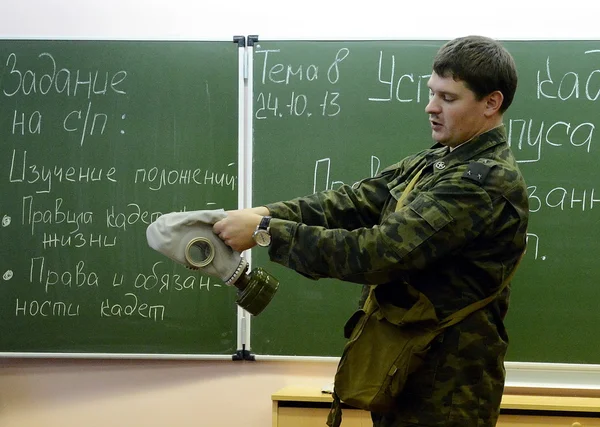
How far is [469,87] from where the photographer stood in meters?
1.81

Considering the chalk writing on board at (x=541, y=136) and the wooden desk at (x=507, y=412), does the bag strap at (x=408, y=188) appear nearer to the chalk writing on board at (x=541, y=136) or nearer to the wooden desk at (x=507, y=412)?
the wooden desk at (x=507, y=412)

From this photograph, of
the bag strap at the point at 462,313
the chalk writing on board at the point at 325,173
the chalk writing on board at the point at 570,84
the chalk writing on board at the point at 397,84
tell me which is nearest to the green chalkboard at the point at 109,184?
the chalk writing on board at the point at 325,173

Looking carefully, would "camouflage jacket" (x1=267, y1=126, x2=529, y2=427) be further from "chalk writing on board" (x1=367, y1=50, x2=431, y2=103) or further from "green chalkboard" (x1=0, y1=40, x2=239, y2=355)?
"green chalkboard" (x1=0, y1=40, x2=239, y2=355)

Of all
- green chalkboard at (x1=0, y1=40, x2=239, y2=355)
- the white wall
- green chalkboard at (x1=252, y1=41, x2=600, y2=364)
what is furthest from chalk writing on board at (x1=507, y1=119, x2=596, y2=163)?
green chalkboard at (x1=0, y1=40, x2=239, y2=355)

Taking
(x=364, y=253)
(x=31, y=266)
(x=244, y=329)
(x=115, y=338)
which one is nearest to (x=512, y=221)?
(x=364, y=253)

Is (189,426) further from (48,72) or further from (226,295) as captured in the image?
(48,72)

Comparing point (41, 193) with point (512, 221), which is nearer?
point (512, 221)

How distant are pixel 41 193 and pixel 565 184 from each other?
7.41 feet

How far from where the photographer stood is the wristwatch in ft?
5.75

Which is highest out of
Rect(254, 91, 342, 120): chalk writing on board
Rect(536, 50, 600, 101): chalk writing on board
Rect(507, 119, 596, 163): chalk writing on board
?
Rect(536, 50, 600, 101): chalk writing on board

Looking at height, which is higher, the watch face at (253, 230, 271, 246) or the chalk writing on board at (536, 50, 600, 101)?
the chalk writing on board at (536, 50, 600, 101)

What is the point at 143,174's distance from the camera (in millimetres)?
3332

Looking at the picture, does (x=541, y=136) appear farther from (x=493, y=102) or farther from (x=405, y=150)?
(x=493, y=102)

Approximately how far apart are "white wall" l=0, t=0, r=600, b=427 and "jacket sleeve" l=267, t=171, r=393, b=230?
1355 mm
